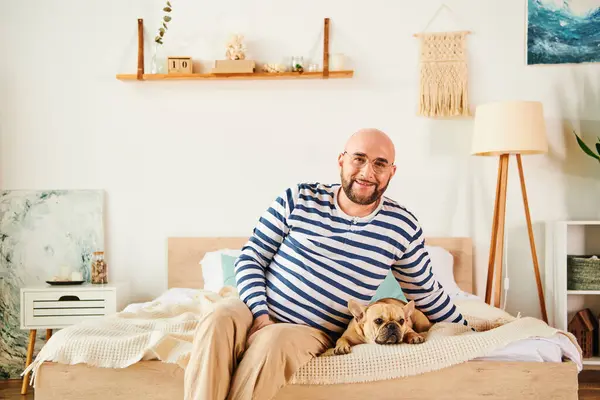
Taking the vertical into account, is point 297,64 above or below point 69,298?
above

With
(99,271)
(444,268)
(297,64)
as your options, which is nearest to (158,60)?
(297,64)

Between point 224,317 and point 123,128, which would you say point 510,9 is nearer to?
point 123,128

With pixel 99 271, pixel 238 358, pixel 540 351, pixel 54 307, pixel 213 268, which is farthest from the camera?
pixel 99 271

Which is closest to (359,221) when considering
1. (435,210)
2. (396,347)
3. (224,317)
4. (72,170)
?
(396,347)

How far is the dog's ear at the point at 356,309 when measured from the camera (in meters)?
1.97

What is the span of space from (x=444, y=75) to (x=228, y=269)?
1.62 metres

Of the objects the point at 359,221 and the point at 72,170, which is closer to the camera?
the point at 359,221

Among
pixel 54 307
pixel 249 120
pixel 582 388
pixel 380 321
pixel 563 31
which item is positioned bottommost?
pixel 582 388

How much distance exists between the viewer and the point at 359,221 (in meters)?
2.07

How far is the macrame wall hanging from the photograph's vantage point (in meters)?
3.64

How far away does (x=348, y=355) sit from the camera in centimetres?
191

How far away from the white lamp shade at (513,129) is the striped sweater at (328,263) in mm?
1407

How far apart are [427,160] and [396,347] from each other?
1.91 meters

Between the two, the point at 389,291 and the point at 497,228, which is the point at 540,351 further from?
the point at 497,228
